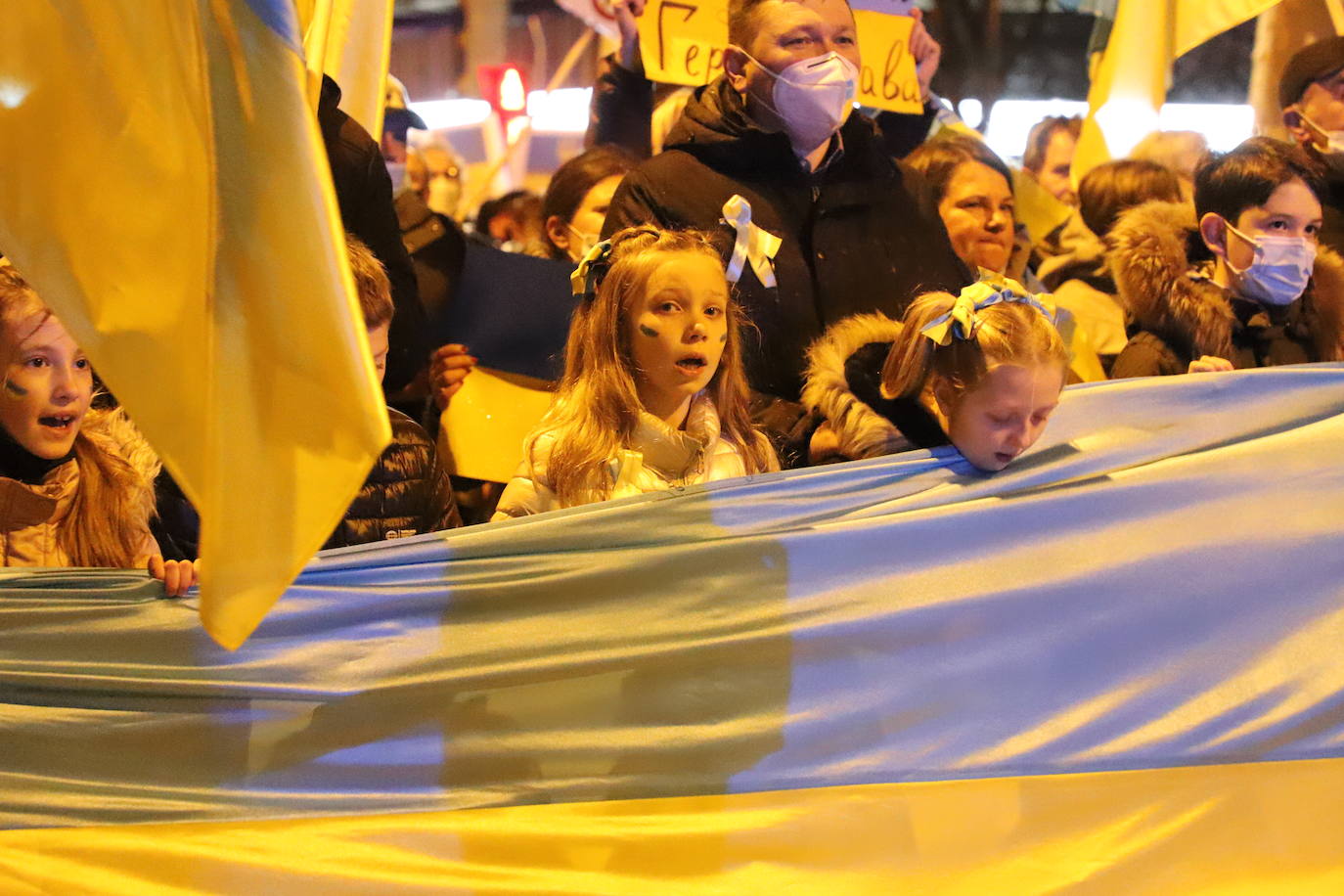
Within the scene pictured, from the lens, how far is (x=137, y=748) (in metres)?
2.77

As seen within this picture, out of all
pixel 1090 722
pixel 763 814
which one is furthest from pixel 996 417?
pixel 763 814

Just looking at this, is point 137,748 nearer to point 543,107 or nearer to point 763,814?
point 763,814

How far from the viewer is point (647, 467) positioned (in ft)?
10.7

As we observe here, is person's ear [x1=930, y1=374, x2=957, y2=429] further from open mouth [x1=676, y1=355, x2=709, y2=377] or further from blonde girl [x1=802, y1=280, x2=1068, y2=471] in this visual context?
open mouth [x1=676, y1=355, x2=709, y2=377]

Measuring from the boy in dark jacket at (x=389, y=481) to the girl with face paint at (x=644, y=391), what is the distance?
1.32 feet

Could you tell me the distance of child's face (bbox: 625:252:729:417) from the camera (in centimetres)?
325

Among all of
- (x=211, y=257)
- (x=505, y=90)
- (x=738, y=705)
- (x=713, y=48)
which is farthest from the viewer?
(x=505, y=90)

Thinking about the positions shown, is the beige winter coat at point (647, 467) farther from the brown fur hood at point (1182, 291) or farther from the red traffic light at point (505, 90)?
the red traffic light at point (505, 90)

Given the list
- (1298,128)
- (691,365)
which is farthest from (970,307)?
(1298,128)

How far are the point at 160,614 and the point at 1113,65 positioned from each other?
4129 mm

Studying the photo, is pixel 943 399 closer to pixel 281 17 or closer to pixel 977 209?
pixel 977 209

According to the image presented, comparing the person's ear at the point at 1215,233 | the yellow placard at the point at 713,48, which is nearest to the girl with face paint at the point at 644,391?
the person's ear at the point at 1215,233

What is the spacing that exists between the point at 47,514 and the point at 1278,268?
2.94 meters

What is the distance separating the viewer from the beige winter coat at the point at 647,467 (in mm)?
3213
